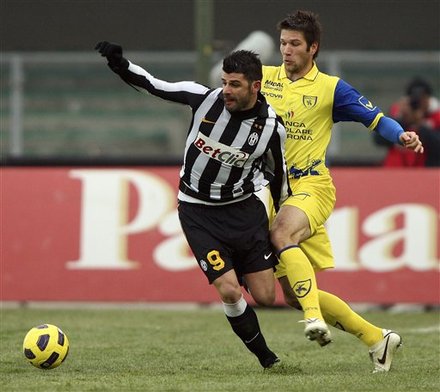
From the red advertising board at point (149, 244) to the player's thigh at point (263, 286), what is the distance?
5.10 metres

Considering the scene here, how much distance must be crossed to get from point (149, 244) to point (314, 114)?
16.9ft

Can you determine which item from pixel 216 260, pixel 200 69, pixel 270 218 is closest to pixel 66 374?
pixel 216 260

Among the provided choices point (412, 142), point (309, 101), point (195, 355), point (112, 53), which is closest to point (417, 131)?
point (195, 355)

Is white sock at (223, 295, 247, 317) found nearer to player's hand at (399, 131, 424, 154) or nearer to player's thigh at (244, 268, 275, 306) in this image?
player's thigh at (244, 268, 275, 306)

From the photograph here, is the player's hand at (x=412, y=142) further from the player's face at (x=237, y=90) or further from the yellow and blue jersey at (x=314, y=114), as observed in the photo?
the player's face at (x=237, y=90)

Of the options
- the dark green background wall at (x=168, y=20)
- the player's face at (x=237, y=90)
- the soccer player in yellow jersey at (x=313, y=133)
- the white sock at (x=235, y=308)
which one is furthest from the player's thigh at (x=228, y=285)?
the dark green background wall at (x=168, y=20)

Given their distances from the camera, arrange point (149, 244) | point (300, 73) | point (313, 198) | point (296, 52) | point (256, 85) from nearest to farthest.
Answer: point (256, 85) < point (313, 198) < point (296, 52) < point (300, 73) < point (149, 244)

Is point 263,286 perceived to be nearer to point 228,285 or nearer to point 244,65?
point 228,285

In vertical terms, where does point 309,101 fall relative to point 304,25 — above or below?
below

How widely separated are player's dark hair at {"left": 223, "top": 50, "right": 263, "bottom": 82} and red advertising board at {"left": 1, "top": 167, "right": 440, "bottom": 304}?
5440 millimetres

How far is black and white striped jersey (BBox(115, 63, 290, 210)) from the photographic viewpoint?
7.62m

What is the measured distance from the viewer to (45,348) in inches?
301

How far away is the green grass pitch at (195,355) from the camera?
716 cm

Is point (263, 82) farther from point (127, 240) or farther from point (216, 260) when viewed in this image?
point (127, 240)
